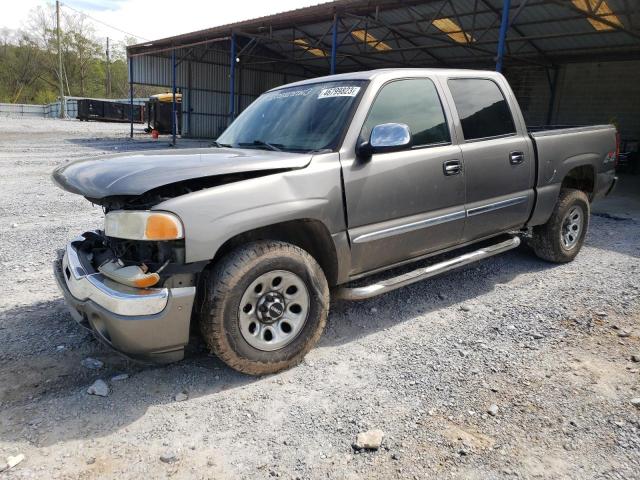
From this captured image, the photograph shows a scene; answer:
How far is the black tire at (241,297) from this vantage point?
8.77ft

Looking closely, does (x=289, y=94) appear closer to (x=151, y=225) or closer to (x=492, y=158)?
(x=492, y=158)

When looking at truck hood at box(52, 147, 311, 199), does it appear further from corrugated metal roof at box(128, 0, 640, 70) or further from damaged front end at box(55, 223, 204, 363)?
corrugated metal roof at box(128, 0, 640, 70)

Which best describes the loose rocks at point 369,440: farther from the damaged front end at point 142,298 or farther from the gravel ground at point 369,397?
the damaged front end at point 142,298

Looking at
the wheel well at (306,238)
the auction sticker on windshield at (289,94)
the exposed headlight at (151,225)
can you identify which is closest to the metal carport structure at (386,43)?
the auction sticker on windshield at (289,94)

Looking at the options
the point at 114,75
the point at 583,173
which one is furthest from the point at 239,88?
the point at 114,75

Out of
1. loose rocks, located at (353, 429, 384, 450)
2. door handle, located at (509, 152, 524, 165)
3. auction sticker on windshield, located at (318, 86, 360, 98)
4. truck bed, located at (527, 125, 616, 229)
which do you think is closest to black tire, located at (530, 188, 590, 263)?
truck bed, located at (527, 125, 616, 229)

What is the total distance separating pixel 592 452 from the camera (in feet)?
7.61

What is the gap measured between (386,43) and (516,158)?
17.5 metres

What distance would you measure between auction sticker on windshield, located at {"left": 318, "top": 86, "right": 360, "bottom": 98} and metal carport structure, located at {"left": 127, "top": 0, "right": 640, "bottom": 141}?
7.64 m

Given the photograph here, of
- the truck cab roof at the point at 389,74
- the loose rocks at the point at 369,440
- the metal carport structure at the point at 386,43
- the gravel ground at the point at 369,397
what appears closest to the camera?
the gravel ground at the point at 369,397

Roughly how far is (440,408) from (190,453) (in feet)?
4.45

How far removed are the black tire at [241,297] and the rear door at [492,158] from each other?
1.63m

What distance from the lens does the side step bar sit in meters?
3.27

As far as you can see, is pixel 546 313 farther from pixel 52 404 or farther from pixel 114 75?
pixel 114 75
